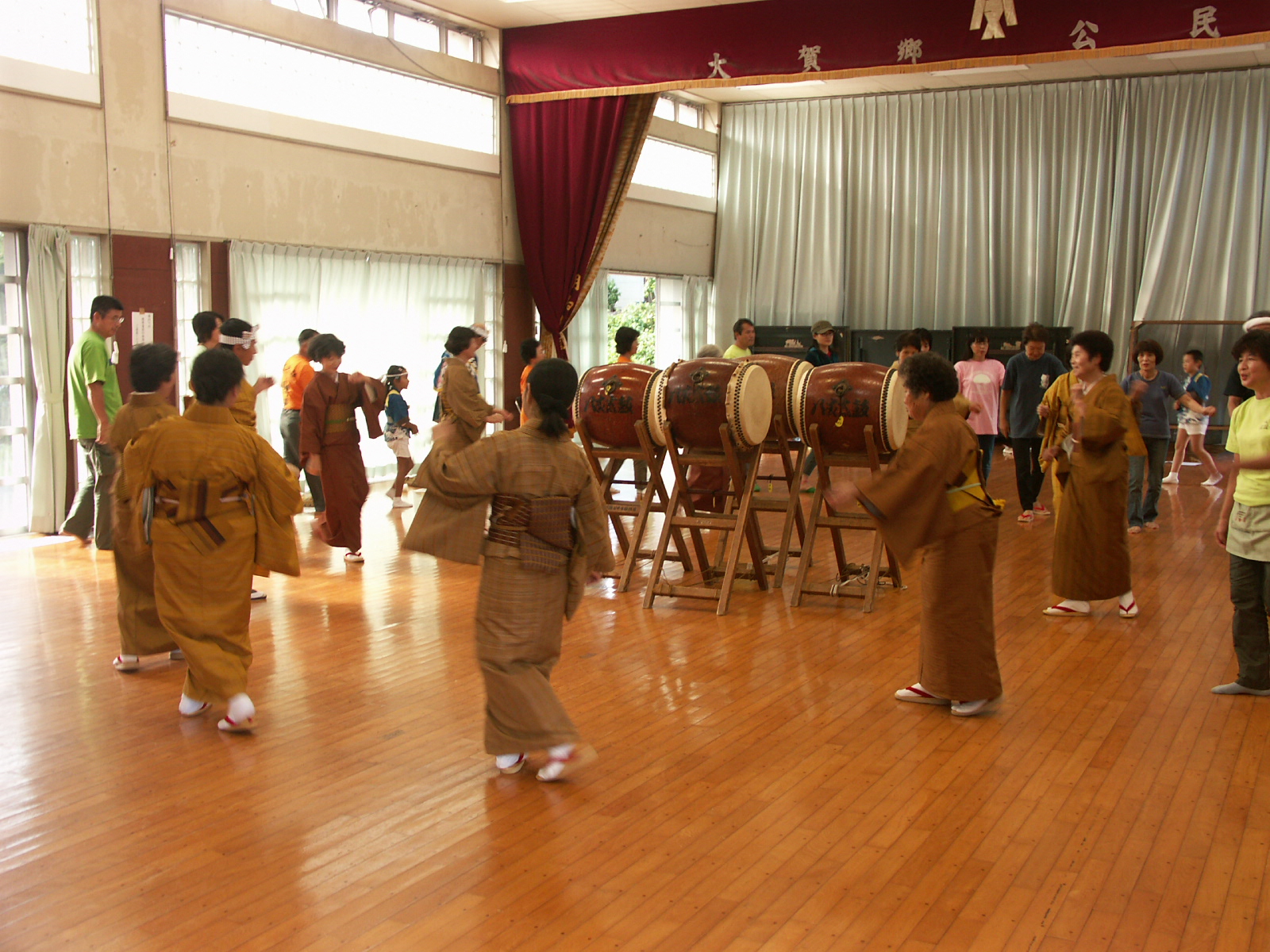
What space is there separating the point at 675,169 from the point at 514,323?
373 cm

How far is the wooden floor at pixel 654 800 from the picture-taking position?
263 cm

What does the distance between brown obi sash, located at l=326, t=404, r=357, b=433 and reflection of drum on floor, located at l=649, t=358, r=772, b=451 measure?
1696 mm

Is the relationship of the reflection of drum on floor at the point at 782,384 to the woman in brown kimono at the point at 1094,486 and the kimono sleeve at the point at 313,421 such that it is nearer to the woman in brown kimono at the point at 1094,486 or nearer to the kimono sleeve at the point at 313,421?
the woman in brown kimono at the point at 1094,486

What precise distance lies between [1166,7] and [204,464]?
672 centimetres

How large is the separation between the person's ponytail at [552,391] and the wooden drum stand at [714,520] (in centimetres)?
227

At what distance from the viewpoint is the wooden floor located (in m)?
2.63

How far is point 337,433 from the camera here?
20.8 ft

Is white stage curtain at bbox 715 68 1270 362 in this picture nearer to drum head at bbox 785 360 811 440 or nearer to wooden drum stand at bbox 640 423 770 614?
drum head at bbox 785 360 811 440

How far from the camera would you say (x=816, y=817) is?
3215 millimetres

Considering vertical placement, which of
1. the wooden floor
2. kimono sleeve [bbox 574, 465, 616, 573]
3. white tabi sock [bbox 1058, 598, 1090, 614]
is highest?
kimono sleeve [bbox 574, 465, 616, 573]

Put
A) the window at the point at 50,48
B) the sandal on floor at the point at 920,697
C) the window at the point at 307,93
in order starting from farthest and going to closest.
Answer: the window at the point at 307,93 < the window at the point at 50,48 < the sandal on floor at the point at 920,697

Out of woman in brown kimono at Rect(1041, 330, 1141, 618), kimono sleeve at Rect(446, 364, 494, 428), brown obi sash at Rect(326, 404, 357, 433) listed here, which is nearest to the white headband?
brown obi sash at Rect(326, 404, 357, 433)

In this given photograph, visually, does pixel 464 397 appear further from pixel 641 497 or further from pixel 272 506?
pixel 272 506

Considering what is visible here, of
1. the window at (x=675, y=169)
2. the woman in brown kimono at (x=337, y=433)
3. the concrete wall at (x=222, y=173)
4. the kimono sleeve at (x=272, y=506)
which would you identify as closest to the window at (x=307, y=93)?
the concrete wall at (x=222, y=173)
